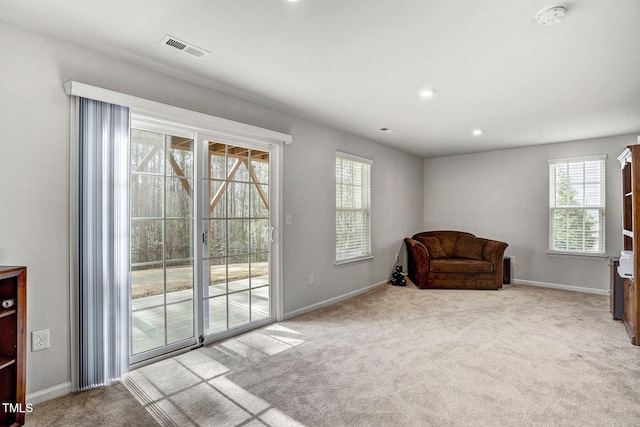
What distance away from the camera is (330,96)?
3.33m

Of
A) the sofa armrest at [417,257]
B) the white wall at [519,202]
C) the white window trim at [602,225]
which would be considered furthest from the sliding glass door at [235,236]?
the white window trim at [602,225]

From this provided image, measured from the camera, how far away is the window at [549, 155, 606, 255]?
508 cm

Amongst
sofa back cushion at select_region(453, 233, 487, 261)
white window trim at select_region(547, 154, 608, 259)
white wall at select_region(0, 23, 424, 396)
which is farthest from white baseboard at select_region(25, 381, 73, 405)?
white window trim at select_region(547, 154, 608, 259)

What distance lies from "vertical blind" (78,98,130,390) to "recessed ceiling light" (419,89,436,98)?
8.72 ft

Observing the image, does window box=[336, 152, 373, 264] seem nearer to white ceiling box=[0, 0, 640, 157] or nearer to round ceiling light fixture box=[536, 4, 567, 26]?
white ceiling box=[0, 0, 640, 157]

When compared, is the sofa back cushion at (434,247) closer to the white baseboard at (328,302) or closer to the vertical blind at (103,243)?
the white baseboard at (328,302)

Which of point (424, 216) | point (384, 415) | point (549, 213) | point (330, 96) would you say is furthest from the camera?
point (424, 216)

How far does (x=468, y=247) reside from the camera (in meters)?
5.84

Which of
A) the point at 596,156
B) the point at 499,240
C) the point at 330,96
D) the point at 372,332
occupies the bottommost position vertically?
the point at 372,332

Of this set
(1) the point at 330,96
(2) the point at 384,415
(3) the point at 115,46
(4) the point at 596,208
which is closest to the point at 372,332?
(2) the point at 384,415

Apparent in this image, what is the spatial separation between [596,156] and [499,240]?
1.97m

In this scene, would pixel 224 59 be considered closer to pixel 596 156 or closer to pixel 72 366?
pixel 72 366

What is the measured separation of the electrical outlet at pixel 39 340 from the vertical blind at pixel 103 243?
0.19 metres

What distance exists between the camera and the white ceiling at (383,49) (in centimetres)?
191
